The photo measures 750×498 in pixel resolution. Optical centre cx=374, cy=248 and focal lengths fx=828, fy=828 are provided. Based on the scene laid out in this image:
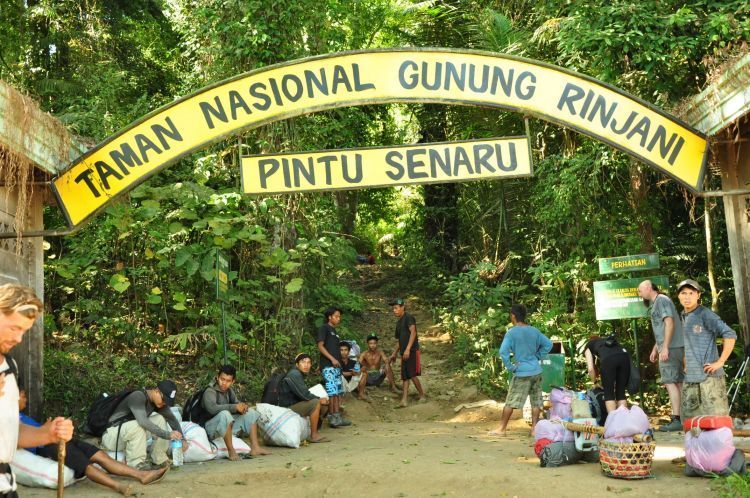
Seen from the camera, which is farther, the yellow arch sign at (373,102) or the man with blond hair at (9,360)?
the yellow arch sign at (373,102)

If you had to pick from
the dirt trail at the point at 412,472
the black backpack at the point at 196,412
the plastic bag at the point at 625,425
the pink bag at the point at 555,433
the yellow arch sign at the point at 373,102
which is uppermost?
the yellow arch sign at the point at 373,102

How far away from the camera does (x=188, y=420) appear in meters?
9.36

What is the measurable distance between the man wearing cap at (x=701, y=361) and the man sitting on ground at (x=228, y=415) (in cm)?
464

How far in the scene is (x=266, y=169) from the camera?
25.7ft

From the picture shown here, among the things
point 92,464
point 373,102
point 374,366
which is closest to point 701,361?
point 373,102

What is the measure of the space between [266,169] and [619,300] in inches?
237

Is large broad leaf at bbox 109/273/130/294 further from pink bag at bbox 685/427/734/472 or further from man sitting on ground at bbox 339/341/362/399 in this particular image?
pink bag at bbox 685/427/734/472

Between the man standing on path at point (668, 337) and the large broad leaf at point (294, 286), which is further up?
the large broad leaf at point (294, 286)

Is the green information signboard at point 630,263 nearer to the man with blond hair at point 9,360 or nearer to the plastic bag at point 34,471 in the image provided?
the plastic bag at point 34,471

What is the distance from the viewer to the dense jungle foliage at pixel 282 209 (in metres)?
11.7

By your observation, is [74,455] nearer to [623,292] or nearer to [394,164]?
[394,164]

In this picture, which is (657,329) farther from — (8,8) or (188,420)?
(8,8)

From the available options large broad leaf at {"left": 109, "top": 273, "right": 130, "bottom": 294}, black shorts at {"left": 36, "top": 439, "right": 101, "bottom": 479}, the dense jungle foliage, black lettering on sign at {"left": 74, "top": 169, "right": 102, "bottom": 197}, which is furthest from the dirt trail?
large broad leaf at {"left": 109, "top": 273, "right": 130, "bottom": 294}

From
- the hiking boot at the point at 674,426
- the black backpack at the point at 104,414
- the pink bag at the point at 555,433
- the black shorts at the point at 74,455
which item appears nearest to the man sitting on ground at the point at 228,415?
the black backpack at the point at 104,414
